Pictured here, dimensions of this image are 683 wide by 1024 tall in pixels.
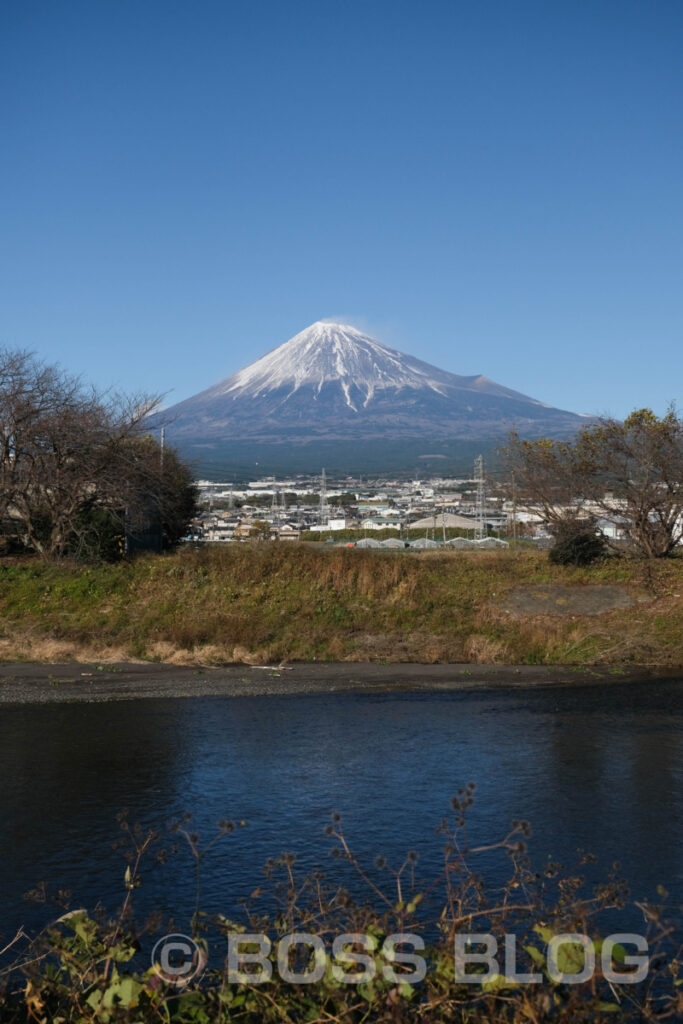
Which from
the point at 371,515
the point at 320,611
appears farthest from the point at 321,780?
the point at 371,515

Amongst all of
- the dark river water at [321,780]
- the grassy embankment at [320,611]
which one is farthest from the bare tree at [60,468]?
the dark river water at [321,780]

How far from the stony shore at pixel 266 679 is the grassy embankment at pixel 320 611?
899mm

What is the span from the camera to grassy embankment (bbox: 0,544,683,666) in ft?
79.5

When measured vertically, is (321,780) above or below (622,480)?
below

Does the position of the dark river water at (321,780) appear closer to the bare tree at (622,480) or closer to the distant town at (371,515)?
the bare tree at (622,480)

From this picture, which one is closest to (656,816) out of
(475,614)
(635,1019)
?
(635,1019)

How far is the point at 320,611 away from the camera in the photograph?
26.3 meters

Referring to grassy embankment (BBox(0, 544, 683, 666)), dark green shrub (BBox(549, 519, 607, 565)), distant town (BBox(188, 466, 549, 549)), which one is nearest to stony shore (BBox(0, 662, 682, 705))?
grassy embankment (BBox(0, 544, 683, 666))

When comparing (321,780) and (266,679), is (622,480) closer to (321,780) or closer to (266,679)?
(266,679)

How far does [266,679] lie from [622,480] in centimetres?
1361

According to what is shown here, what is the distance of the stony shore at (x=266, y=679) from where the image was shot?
20453 mm

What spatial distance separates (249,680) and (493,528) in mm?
33966

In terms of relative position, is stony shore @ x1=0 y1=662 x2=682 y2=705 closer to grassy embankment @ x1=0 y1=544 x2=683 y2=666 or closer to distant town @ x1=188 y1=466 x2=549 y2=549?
grassy embankment @ x1=0 y1=544 x2=683 y2=666

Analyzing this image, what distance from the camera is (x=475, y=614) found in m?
26.5
